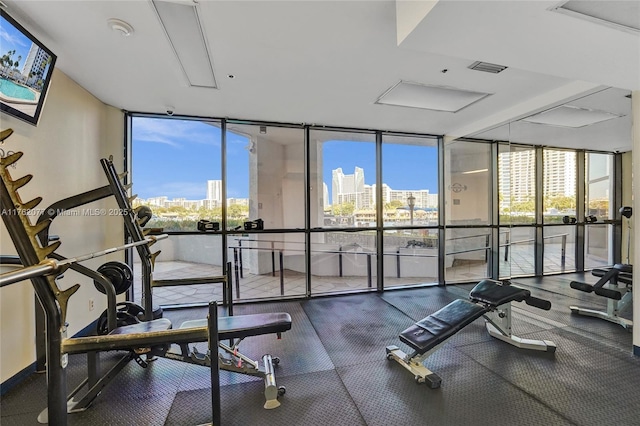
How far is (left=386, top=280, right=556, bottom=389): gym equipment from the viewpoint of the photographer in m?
2.32

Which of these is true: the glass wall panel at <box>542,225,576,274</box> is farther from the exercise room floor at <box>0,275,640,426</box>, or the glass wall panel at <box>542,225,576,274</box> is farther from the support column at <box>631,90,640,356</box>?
the support column at <box>631,90,640,356</box>

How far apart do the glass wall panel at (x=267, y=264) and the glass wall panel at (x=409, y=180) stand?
1672mm

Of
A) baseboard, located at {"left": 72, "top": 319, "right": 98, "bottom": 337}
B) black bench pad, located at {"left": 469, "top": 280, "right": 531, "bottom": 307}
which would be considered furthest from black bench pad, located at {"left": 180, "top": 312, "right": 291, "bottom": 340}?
black bench pad, located at {"left": 469, "top": 280, "right": 531, "bottom": 307}

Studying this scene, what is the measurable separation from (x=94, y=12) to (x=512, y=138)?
4.98m

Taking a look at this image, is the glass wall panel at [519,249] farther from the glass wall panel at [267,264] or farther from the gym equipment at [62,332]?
the gym equipment at [62,332]

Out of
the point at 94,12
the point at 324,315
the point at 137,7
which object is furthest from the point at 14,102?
the point at 324,315

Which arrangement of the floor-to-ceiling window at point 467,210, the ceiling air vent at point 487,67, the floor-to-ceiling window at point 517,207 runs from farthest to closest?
the floor-to-ceiling window at point 467,210 → the floor-to-ceiling window at point 517,207 → the ceiling air vent at point 487,67

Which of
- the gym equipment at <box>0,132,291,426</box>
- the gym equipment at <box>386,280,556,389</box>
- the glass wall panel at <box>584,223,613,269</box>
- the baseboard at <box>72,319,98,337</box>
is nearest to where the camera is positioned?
the gym equipment at <box>0,132,291,426</box>

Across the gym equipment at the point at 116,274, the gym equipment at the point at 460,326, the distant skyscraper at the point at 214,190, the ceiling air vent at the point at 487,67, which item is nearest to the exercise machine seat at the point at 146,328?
the gym equipment at the point at 116,274

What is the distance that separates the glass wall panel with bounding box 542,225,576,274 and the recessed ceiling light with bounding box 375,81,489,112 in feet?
7.25

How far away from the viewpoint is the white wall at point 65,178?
2.21 meters

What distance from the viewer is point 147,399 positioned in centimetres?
209

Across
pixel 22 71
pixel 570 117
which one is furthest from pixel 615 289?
pixel 22 71

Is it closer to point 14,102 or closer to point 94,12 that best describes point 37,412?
point 14,102
